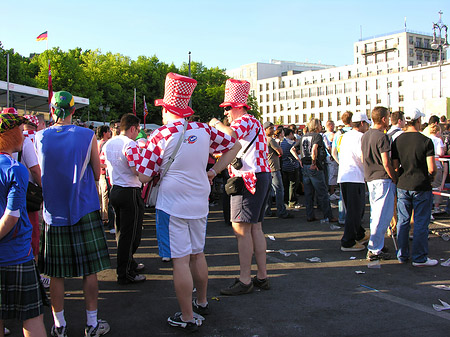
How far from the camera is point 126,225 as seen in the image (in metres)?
5.15

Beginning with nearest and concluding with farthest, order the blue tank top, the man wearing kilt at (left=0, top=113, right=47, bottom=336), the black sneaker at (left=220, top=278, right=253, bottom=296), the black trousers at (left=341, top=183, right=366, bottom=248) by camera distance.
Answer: the man wearing kilt at (left=0, top=113, right=47, bottom=336)
the blue tank top
the black sneaker at (left=220, top=278, right=253, bottom=296)
the black trousers at (left=341, top=183, right=366, bottom=248)

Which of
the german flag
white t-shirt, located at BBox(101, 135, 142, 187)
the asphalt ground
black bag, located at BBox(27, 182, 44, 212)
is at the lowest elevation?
the asphalt ground

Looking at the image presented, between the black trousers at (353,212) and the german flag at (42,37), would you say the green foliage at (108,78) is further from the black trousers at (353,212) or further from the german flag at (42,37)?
the black trousers at (353,212)

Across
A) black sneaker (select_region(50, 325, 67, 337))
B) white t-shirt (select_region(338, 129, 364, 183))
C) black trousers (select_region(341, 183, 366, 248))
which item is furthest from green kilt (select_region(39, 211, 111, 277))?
white t-shirt (select_region(338, 129, 364, 183))

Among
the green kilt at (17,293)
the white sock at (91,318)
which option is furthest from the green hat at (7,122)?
the white sock at (91,318)

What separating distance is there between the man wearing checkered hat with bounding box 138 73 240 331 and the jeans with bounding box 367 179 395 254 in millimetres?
3064

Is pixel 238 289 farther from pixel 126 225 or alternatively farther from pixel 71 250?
pixel 71 250

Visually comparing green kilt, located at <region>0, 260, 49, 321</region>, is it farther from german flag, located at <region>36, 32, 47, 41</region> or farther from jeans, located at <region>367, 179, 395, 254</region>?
german flag, located at <region>36, 32, 47, 41</region>

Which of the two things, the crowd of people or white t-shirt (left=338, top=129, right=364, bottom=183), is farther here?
white t-shirt (left=338, top=129, right=364, bottom=183)

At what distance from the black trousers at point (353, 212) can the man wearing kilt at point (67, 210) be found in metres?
4.07

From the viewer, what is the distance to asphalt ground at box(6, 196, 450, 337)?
379 centimetres

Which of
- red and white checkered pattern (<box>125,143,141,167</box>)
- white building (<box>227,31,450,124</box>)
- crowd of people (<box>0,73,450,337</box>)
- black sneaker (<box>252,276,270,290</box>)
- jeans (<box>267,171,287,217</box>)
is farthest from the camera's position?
white building (<box>227,31,450,124</box>)

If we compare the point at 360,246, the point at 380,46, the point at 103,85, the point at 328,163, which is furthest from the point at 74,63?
the point at 380,46

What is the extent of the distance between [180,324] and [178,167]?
1.40 m
